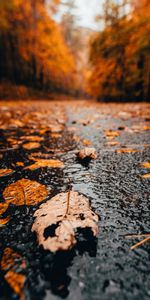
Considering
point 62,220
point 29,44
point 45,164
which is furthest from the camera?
point 29,44

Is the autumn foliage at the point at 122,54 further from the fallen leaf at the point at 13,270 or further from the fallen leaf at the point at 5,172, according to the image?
the fallen leaf at the point at 13,270

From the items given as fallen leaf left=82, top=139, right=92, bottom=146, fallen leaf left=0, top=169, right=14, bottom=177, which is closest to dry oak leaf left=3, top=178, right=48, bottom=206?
fallen leaf left=0, top=169, right=14, bottom=177

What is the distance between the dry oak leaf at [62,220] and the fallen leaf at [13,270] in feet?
0.20

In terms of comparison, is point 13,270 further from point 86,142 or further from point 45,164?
point 86,142

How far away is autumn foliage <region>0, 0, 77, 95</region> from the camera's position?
34.0 feet

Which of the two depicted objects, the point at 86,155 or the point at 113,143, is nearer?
the point at 86,155

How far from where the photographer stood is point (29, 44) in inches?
469

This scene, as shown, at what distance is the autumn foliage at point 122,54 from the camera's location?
7938mm

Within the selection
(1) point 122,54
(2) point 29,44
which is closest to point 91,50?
(1) point 122,54

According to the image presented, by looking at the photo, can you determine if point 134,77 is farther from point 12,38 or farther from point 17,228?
point 17,228

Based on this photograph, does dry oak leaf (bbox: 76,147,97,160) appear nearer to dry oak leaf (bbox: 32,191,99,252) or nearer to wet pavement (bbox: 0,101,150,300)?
wet pavement (bbox: 0,101,150,300)

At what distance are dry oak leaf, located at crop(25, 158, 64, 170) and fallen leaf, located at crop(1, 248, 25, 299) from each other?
564 millimetres

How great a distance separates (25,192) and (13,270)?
1.11ft

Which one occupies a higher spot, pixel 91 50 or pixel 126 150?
pixel 91 50
